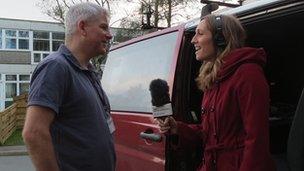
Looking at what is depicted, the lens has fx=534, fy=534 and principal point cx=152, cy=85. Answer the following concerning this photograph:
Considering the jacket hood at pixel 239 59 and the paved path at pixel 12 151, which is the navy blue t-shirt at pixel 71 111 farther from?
the paved path at pixel 12 151

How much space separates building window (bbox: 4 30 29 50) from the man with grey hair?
4099 centimetres

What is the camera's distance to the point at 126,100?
4777mm

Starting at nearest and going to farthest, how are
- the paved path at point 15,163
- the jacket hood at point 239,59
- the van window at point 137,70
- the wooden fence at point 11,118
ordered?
the jacket hood at point 239,59 < the van window at point 137,70 < the paved path at point 15,163 < the wooden fence at point 11,118

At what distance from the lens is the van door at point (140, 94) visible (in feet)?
13.0

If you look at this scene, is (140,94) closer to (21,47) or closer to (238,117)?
(238,117)

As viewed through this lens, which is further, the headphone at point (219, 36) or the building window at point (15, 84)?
the building window at point (15, 84)

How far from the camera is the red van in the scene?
364 cm

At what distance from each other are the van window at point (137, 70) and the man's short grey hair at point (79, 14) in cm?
114

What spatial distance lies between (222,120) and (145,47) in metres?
1.90

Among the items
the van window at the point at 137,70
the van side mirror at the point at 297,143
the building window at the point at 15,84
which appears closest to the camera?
the van side mirror at the point at 297,143

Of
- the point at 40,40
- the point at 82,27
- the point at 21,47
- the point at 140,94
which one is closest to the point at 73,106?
the point at 82,27

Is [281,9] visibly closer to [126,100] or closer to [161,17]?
[126,100]

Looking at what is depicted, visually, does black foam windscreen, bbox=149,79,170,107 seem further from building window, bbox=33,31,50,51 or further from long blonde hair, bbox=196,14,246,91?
building window, bbox=33,31,50,51

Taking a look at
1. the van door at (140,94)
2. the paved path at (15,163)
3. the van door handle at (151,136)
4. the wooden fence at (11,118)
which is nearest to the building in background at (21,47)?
the wooden fence at (11,118)
